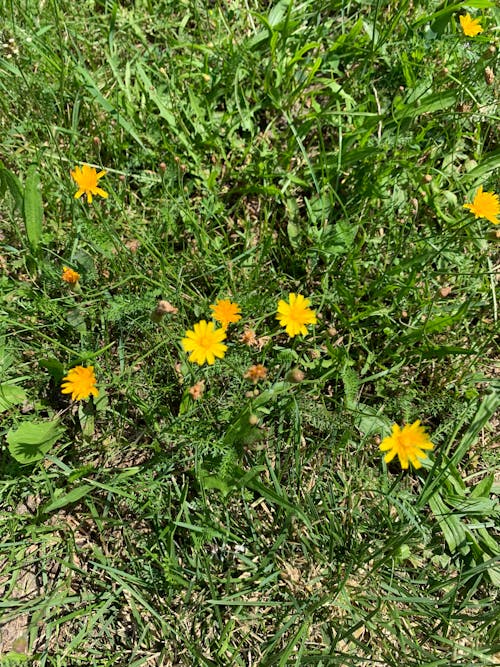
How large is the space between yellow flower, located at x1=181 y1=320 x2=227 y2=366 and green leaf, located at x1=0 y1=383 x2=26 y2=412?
0.76 m

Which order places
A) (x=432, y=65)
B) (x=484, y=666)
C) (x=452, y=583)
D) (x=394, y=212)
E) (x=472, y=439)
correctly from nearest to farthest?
(x=484, y=666) → (x=452, y=583) → (x=472, y=439) → (x=394, y=212) → (x=432, y=65)

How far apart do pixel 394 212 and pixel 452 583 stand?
4.91 ft

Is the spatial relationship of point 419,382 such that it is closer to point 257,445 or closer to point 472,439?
point 472,439

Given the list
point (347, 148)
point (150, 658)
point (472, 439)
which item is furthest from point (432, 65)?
point (150, 658)

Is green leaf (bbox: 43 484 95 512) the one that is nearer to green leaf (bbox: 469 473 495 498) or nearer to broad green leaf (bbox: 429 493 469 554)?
broad green leaf (bbox: 429 493 469 554)

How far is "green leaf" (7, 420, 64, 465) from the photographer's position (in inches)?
79.7

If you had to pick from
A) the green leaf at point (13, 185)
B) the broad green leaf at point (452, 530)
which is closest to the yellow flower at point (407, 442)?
the broad green leaf at point (452, 530)

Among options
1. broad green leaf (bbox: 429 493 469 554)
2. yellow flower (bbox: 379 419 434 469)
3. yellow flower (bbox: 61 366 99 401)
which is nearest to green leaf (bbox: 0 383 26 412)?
yellow flower (bbox: 61 366 99 401)

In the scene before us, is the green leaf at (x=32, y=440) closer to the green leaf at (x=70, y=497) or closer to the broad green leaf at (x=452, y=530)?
the green leaf at (x=70, y=497)

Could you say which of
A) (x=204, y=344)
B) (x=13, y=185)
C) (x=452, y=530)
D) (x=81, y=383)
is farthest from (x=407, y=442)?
(x=13, y=185)

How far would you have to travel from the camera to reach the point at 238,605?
78.2 inches

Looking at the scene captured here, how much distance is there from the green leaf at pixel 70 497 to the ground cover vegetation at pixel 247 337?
1 cm

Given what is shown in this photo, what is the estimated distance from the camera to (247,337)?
6.18 feet

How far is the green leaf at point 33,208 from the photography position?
224 cm
